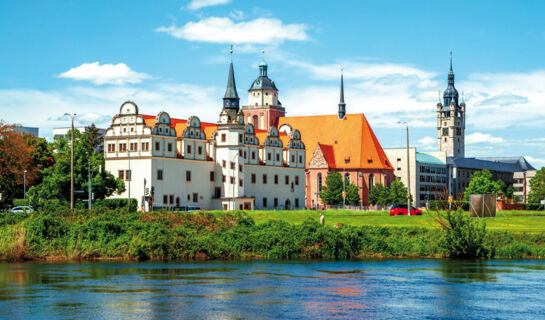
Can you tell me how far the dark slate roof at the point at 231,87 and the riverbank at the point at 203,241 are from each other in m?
79.7

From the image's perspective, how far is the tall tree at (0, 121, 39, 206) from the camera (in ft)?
330

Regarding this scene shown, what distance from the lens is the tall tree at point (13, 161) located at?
100688 mm

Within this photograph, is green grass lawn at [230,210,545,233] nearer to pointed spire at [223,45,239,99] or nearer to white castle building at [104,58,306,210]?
white castle building at [104,58,306,210]

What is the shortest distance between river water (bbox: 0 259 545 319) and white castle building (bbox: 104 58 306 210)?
54.3m

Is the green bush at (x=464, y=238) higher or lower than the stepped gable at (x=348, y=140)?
lower

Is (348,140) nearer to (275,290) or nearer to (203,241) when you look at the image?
(203,241)

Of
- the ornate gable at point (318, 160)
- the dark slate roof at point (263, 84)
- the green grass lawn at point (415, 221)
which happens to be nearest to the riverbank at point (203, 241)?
the green grass lawn at point (415, 221)

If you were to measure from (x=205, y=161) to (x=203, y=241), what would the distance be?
63.9 m

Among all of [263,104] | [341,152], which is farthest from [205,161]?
[263,104]

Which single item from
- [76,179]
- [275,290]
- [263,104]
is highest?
[263,104]

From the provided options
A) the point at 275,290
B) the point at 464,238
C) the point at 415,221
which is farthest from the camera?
the point at 415,221

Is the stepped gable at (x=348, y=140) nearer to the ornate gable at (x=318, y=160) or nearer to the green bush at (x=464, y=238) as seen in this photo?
the ornate gable at (x=318, y=160)

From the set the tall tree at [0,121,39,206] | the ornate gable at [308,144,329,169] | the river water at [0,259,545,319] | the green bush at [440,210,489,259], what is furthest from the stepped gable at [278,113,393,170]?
the river water at [0,259,545,319]

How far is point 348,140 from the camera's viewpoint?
157m
